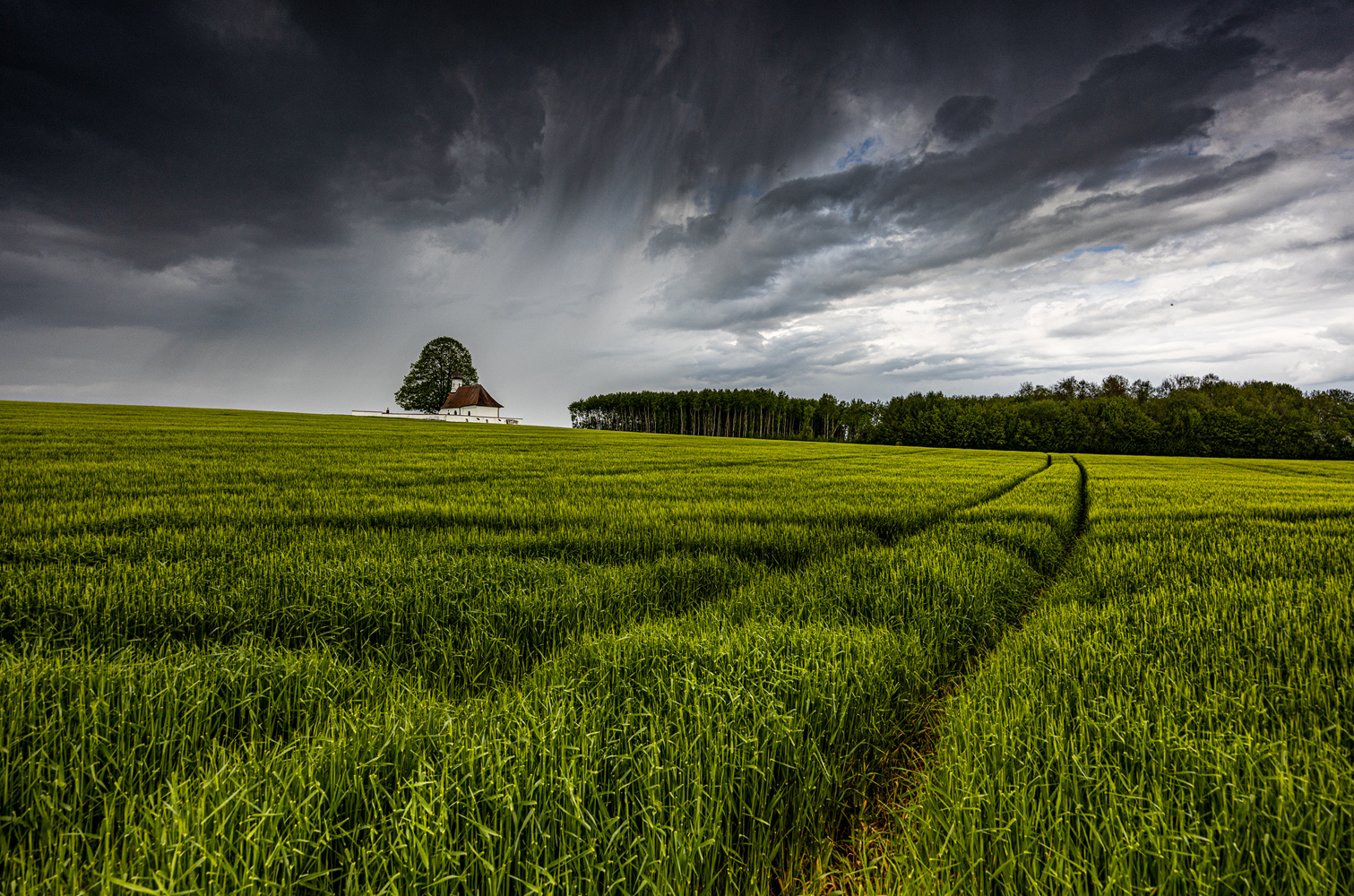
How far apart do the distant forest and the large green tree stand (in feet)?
168

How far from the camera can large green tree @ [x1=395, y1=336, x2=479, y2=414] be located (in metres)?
76.1

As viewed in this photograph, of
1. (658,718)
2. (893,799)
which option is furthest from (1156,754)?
(658,718)

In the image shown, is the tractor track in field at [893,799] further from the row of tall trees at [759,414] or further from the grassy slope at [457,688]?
the row of tall trees at [759,414]

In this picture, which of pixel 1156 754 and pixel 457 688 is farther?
pixel 457 688

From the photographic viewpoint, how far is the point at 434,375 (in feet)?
254

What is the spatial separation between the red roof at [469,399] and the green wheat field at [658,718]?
3277 inches

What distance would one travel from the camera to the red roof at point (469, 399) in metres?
84.2

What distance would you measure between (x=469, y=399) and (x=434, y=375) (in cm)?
800

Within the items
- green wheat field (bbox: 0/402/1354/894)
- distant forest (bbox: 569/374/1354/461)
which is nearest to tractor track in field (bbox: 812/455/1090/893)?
green wheat field (bbox: 0/402/1354/894)

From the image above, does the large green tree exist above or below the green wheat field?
above

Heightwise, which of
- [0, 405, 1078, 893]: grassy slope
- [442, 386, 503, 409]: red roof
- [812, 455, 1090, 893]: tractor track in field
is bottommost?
[812, 455, 1090, 893]: tractor track in field

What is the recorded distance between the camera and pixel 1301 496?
42.0ft

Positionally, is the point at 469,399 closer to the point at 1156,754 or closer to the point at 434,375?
the point at 434,375

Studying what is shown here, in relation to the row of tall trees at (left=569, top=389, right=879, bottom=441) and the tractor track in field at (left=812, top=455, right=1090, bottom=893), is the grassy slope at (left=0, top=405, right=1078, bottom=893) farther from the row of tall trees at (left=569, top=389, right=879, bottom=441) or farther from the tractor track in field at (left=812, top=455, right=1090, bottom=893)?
the row of tall trees at (left=569, top=389, right=879, bottom=441)
